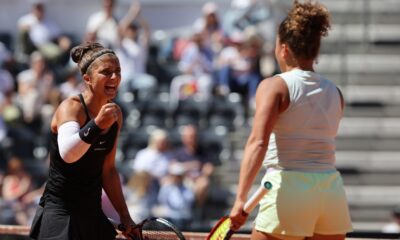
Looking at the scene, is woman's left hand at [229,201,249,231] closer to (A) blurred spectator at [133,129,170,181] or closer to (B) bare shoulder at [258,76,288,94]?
(B) bare shoulder at [258,76,288,94]

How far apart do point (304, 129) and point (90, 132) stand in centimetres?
103

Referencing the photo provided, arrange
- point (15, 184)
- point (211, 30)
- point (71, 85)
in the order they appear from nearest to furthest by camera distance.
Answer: point (15, 184)
point (71, 85)
point (211, 30)

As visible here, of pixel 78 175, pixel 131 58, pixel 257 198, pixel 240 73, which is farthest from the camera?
pixel 131 58

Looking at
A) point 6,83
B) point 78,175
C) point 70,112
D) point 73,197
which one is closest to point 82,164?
point 78,175

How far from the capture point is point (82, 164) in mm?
5172

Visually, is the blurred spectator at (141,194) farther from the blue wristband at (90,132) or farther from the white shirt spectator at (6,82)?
the blue wristband at (90,132)

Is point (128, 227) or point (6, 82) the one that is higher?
point (128, 227)

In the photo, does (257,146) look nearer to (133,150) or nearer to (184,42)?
(133,150)

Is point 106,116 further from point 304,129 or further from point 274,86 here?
point 304,129

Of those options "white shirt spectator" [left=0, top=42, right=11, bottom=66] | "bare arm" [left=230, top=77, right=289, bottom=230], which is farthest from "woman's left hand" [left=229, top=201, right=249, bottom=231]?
"white shirt spectator" [left=0, top=42, right=11, bottom=66]

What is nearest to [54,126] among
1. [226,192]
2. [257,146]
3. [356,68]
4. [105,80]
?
[105,80]

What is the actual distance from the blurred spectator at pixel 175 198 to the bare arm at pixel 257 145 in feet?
22.4

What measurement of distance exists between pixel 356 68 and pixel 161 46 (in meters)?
2.67

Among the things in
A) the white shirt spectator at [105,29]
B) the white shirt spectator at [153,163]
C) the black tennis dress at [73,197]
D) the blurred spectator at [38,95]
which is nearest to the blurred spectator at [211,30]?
the white shirt spectator at [105,29]
